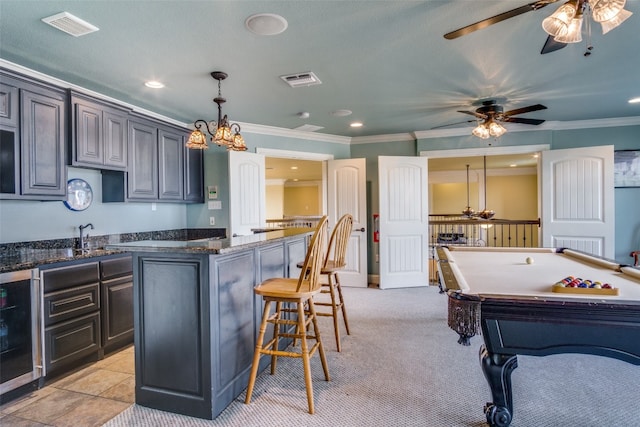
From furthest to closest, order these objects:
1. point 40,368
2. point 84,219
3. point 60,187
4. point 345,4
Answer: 1. point 84,219
2. point 60,187
3. point 40,368
4. point 345,4

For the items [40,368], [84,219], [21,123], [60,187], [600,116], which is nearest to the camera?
[40,368]

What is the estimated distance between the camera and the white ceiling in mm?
2061

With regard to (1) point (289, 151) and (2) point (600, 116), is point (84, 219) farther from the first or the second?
(2) point (600, 116)

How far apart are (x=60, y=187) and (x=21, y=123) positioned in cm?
56

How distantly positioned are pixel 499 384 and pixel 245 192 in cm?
363

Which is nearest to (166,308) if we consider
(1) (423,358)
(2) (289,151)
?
(1) (423,358)

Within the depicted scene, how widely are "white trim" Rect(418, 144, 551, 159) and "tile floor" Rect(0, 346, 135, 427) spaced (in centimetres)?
474

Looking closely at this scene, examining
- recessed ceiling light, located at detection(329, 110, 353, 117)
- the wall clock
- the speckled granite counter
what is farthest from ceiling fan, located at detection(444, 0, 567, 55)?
the wall clock

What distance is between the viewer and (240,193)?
15.0ft

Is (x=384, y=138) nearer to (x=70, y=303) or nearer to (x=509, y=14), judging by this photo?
(x=509, y=14)

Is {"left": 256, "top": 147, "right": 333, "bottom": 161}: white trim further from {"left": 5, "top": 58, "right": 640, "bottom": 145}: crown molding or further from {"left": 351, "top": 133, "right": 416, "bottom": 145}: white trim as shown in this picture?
{"left": 351, "top": 133, "right": 416, "bottom": 145}: white trim

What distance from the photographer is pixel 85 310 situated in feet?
8.86

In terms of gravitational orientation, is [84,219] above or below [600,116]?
below

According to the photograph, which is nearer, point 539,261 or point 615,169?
point 539,261
